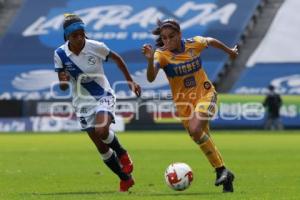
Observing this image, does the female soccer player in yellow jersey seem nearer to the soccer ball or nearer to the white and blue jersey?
the soccer ball

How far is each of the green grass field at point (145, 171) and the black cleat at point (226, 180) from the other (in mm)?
123

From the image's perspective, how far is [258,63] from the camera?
139ft

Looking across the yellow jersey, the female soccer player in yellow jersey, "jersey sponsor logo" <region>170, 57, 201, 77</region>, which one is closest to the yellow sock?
the female soccer player in yellow jersey

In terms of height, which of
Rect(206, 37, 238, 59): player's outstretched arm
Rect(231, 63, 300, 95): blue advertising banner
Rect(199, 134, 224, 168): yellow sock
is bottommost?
Rect(231, 63, 300, 95): blue advertising banner

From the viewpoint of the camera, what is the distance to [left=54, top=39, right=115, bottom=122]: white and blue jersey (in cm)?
1140

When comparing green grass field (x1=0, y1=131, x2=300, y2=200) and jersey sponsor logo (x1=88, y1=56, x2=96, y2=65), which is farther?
jersey sponsor logo (x1=88, y1=56, x2=96, y2=65)

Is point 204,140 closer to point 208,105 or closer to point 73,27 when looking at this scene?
point 208,105

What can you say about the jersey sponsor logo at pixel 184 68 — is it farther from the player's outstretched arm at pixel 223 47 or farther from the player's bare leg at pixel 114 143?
the player's bare leg at pixel 114 143

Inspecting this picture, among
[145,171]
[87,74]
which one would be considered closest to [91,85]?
[87,74]

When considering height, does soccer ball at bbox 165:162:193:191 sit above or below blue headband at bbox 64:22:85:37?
below

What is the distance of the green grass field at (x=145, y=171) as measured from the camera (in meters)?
10.7

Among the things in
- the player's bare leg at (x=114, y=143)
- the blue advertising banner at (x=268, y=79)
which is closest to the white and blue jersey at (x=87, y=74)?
the player's bare leg at (x=114, y=143)

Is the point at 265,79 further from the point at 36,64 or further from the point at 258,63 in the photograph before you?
the point at 36,64

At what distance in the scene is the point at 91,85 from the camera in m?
11.5
